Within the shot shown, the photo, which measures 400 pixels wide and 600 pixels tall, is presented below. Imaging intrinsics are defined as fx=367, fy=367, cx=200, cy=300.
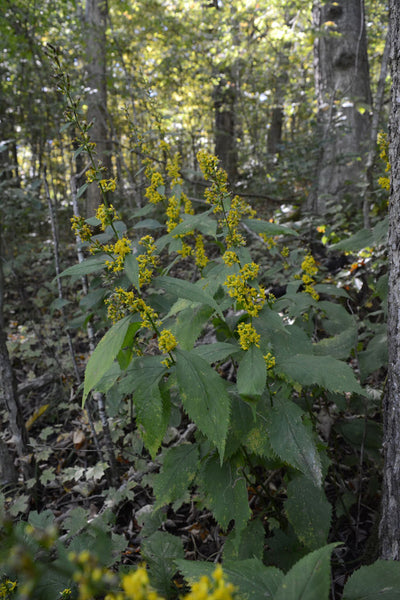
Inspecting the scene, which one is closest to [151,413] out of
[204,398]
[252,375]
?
[204,398]

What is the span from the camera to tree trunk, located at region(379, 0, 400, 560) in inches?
57.7

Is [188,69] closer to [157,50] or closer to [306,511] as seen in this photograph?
[157,50]

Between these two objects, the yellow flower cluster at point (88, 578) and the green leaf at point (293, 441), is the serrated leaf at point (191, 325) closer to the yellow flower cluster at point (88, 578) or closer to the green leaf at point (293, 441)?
the green leaf at point (293, 441)

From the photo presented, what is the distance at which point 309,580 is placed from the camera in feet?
2.62

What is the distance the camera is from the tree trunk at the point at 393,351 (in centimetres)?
147

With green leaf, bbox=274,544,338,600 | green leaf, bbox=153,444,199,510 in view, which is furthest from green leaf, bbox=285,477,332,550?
green leaf, bbox=274,544,338,600

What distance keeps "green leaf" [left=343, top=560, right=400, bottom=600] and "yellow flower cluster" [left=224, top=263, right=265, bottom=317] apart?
0.94 metres

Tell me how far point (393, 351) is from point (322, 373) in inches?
14.3

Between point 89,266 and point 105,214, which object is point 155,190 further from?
point 89,266

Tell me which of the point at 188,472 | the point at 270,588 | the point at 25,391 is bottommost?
the point at 25,391

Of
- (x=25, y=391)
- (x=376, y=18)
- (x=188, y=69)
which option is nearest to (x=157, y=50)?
(x=188, y=69)

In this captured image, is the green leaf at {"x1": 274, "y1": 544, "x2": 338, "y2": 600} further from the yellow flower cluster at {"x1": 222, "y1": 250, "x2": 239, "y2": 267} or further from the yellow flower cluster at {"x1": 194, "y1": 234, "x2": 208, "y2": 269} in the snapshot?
the yellow flower cluster at {"x1": 194, "y1": 234, "x2": 208, "y2": 269}

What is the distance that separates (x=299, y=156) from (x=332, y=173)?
620mm

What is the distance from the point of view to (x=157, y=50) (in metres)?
10.4
